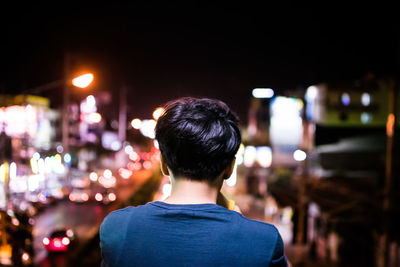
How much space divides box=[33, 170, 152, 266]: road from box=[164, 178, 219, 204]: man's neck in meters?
13.7

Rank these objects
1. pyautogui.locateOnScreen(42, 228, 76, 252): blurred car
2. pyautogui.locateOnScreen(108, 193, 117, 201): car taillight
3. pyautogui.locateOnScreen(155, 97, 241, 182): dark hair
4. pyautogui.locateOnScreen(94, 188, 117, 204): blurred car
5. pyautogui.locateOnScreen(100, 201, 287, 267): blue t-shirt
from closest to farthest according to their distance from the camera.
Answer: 1. pyautogui.locateOnScreen(100, 201, 287, 267): blue t-shirt
2. pyautogui.locateOnScreen(155, 97, 241, 182): dark hair
3. pyautogui.locateOnScreen(42, 228, 76, 252): blurred car
4. pyautogui.locateOnScreen(94, 188, 117, 204): blurred car
5. pyautogui.locateOnScreen(108, 193, 117, 201): car taillight

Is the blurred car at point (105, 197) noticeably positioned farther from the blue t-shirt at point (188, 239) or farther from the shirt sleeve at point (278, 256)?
the shirt sleeve at point (278, 256)

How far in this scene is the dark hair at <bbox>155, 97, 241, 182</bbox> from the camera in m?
1.41

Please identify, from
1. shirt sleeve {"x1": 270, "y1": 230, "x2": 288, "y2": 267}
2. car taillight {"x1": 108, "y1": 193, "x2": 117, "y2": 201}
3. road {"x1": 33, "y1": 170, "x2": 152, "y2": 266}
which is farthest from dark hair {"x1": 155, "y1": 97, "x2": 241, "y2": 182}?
car taillight {"x1": 108, "y1": 193, "x2": 117, "y2": 201}

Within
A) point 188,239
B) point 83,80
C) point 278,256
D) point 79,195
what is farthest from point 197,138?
point 79,195

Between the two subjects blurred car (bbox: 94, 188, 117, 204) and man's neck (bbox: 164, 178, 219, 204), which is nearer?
man's neck (bbox: 164, 178, 219, 204)

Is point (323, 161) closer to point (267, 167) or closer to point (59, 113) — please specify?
point (267, 167)

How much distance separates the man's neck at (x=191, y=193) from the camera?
142cm

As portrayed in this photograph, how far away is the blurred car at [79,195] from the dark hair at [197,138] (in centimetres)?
3140

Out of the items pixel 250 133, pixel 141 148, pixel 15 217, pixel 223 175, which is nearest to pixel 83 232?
pixel 15 217

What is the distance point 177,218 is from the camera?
4.31 feet

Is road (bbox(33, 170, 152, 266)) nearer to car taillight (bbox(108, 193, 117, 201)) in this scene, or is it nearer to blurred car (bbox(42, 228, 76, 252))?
blurred car (bbox(42, 228, 76, 252))

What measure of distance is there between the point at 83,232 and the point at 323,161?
14931mm

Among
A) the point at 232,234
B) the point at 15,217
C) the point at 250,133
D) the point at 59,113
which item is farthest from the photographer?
the point at 59,113
